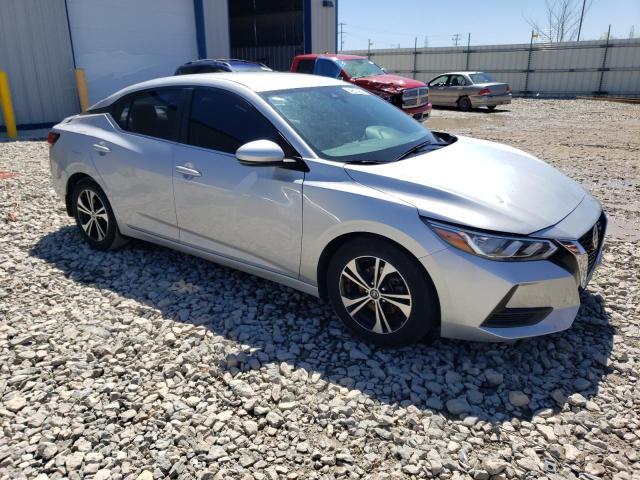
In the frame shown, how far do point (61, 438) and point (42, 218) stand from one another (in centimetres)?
411

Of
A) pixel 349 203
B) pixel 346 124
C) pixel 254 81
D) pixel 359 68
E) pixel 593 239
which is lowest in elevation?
pixel 593 239

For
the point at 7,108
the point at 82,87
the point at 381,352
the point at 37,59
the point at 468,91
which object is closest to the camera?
the point at 381,352

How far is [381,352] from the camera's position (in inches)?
126

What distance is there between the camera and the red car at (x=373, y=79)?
503 inches

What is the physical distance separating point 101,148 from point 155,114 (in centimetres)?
63

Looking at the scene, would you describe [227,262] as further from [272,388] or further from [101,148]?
[101,148]

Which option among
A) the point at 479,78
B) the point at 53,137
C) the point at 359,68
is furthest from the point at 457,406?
the point at 479,78

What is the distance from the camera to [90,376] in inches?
119

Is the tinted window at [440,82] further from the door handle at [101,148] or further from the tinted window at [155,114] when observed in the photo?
the door handle at [101,148]

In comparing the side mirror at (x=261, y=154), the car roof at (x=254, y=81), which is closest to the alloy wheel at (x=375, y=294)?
the side mirror at (x=261, y=154)

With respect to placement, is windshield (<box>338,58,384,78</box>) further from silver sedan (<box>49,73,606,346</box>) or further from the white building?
silver sedan (<box>49,73,606,346</box>)

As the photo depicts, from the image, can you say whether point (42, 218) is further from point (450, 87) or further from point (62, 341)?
point (450, 87)

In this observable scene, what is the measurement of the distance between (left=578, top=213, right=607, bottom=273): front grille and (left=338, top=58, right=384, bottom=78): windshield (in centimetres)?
1070

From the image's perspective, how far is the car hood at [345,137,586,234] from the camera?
286 cm
